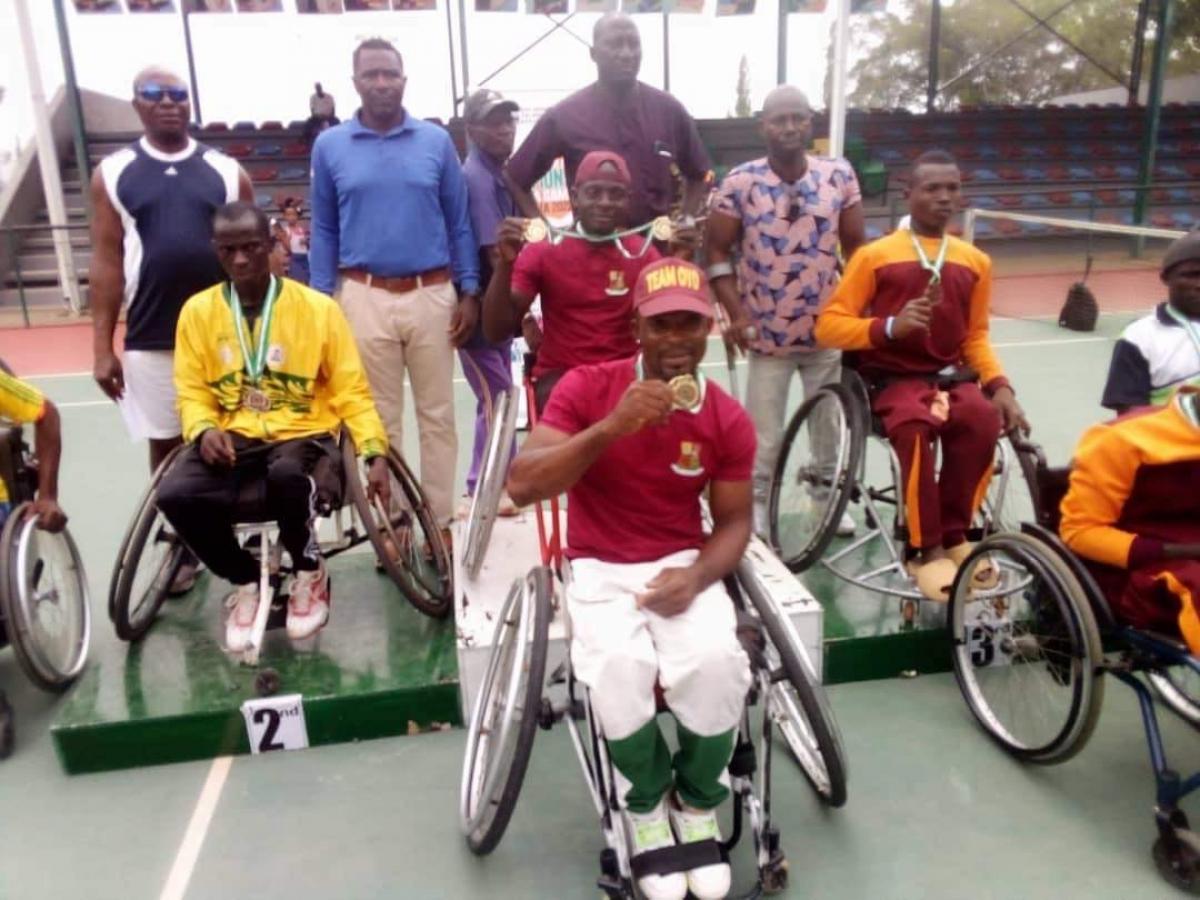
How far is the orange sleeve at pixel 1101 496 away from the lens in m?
2.11

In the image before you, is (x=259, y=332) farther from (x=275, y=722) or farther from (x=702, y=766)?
(x=702, y=766)

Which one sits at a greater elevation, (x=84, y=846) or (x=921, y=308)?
(x=921, y=308)

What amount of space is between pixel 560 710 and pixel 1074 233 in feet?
40.7

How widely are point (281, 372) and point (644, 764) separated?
156 cm

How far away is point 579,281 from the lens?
2742 millimetres

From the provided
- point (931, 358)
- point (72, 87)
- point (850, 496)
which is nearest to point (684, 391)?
point (850, 496)

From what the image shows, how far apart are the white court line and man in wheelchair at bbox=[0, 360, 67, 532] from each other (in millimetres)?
825

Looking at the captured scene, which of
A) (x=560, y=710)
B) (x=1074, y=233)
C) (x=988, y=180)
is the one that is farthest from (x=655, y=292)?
(x=988, y=180)

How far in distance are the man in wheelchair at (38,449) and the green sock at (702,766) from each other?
1.85 m

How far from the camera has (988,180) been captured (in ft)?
48.3

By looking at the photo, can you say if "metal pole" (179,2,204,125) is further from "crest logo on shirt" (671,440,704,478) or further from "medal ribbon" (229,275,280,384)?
"crest logo on shirt" (671,440,704,478)

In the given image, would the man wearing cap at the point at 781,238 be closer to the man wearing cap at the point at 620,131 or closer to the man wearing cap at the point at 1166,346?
the man wearing cap at the point at 620,131

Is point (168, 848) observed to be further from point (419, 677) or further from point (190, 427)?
point (190, 427)

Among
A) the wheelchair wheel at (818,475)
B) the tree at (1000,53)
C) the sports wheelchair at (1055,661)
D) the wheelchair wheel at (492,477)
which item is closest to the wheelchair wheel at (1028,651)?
the sports wheelchair at (1055,661)
